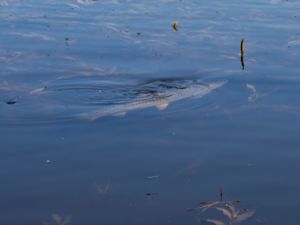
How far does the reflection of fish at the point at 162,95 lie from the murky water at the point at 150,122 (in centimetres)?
3

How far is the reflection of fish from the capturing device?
7.22 metres

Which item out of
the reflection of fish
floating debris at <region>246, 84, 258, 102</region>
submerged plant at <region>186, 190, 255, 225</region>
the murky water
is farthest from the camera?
floating debris at <region>246, 84, 258, 102</region>

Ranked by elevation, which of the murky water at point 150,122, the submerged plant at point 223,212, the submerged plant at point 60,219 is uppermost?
the murky water at point 150,122

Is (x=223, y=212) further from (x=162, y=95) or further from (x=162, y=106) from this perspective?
(x=162, y=95)

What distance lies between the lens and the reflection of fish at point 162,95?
7219 mm

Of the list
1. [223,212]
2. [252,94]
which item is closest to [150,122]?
[252,94]

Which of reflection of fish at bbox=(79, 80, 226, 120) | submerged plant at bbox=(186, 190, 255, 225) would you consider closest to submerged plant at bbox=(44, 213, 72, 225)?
submerged plant at bbox=(186, 190, 255, 225)

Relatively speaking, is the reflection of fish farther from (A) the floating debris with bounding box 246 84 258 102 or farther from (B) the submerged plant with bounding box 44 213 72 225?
(B) the submerged plant with bounding box 44 213 72 225

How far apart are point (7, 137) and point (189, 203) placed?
2421 millimetres

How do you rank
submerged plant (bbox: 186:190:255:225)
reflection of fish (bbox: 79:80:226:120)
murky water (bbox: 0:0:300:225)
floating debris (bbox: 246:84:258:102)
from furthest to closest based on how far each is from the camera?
floating debris (bbox: 246:84:258:102) < reflection of fish (bbox: 79:80:226:120) < murky water (bbox: 0:0:300:225) < submerged plant (bbox: 186:190:255:225)

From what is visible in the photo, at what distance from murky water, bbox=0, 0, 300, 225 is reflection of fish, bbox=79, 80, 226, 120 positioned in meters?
0.03

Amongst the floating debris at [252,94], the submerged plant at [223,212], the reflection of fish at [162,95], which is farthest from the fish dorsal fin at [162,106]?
the submerged plant at [223,212]

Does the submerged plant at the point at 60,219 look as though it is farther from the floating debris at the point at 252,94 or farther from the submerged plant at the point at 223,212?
the floating debris at the point at 252,94

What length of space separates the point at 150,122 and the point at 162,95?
3.33 feet
